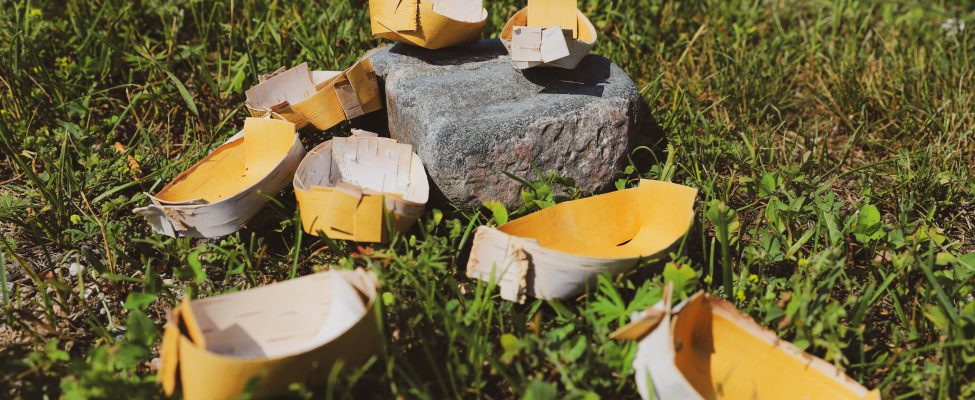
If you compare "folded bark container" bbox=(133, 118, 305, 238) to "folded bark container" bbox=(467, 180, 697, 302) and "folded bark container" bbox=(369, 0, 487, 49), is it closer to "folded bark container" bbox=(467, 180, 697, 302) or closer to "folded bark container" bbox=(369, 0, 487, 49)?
"folded bark container" bbox=(369, 0, 487, 49)

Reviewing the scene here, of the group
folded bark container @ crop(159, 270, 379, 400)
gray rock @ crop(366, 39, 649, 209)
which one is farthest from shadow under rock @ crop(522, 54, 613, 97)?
folded bark container @ crop(159, 270, 379, 400)

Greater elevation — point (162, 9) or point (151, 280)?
point (162, 9)

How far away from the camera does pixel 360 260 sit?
2021 mm

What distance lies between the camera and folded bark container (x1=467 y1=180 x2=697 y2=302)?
1818mm

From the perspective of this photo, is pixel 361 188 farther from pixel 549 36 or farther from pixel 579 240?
pixel 549 36

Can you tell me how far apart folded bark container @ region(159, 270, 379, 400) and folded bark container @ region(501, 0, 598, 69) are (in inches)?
38.1

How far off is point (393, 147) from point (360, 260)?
371mm

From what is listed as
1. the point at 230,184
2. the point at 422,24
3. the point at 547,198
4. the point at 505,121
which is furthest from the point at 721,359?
the point at 230,184

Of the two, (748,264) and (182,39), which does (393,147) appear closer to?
(748,264)

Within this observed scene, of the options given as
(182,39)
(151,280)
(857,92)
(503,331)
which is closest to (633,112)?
(503,331)

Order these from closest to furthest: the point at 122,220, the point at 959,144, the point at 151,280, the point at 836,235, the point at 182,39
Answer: the point at 151,280 → the point at 836,235 → the point at 122,220 → the point at 959,144 → the point at 182,39

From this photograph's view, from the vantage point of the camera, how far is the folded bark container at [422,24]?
7.97 ft

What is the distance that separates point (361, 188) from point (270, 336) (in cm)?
45

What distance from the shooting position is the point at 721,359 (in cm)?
180
